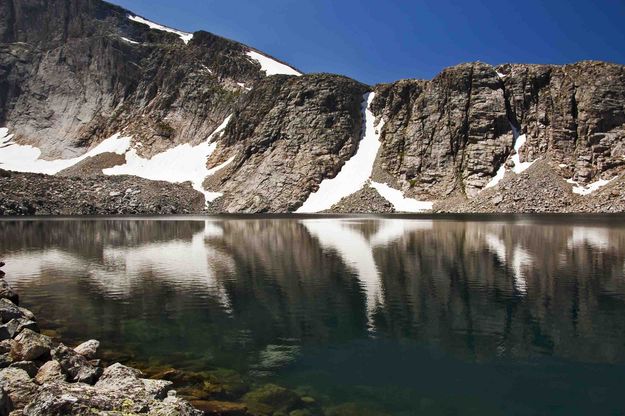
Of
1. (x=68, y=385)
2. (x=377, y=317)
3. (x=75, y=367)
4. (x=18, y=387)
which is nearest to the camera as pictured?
(x=68, y=385)

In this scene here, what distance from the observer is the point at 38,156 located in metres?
186

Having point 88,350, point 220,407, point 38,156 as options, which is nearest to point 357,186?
point 38,156

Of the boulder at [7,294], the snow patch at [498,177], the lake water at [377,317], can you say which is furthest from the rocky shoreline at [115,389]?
the snow patch at [498,177]

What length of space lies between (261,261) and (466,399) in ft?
98.5

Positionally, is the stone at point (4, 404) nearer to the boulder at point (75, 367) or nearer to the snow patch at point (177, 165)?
the boulder at point (75, 367)

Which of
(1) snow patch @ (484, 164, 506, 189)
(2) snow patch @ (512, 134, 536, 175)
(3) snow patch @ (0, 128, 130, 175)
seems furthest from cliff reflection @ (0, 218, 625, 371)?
(3) snow patch @ (0, 128, 130, 175)

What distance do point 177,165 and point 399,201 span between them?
77965 millimetres

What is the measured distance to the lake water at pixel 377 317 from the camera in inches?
624

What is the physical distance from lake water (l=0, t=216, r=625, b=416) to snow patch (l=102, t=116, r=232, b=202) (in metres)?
114

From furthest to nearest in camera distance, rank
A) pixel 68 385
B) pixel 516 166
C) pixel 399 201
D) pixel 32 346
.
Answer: pixel 399 201
pixel 516 166
pixel 32 346
pixel 68 385

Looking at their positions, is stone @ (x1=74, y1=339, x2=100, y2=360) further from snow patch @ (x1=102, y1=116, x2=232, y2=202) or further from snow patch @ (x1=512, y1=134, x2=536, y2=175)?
snow patch @ (x1=102, y1=116, x2=232, y2=202)

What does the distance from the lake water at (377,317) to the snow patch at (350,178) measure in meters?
92.7

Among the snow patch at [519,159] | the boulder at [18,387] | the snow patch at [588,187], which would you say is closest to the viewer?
the boulder at [18,387]

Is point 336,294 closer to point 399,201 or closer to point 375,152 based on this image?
point 399,201
